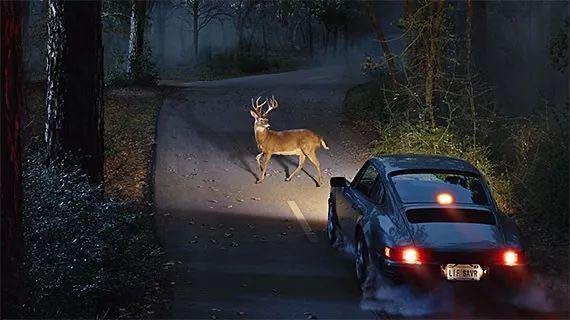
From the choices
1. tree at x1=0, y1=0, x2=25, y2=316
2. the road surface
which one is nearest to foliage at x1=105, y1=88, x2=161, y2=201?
the road surface

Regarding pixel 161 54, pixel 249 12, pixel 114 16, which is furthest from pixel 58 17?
pixel 161 54

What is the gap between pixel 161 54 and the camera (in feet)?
141

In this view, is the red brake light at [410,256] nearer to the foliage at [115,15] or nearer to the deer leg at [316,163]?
the deer leg at [316,163]

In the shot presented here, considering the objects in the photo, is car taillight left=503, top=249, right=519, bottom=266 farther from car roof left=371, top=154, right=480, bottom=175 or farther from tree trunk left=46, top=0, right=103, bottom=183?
tree trunk left=46, top=0, right=103, bottom=183

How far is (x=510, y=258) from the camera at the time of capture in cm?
886

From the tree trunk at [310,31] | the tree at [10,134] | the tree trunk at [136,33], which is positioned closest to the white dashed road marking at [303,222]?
the tree at [10,134]

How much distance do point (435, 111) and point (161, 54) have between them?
92.3 feet

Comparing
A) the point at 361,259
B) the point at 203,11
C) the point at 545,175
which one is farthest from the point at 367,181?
the point at 203,11

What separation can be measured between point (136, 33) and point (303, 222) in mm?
19944

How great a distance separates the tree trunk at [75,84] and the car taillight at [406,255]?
627 centimetres

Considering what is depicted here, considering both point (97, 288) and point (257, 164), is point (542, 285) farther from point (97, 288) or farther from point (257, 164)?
point (257, 164)

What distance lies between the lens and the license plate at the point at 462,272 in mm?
8688

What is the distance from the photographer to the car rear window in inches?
384

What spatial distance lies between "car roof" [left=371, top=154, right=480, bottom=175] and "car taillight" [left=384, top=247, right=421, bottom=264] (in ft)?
5.40
